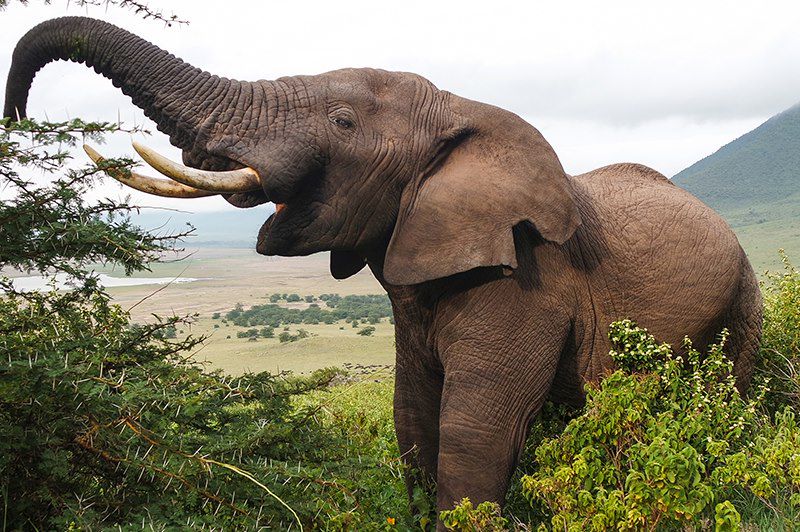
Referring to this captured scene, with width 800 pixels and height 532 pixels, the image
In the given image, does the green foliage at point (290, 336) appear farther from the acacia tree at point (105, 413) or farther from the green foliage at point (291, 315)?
the acacia tree at point (105, 413)

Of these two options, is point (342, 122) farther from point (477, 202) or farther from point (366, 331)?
point (366, 331)

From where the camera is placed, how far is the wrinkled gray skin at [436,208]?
461 centimetres

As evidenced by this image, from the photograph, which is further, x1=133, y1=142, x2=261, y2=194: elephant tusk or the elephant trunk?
the elephant trunk

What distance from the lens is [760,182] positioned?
14538 centimetres

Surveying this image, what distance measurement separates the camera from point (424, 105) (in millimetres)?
4926

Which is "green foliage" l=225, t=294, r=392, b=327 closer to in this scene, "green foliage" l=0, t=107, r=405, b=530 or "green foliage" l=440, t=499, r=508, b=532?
"green foliage" l=0, t=107, r=405, b=530

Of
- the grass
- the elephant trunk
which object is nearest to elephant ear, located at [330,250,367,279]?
the elephant trunk

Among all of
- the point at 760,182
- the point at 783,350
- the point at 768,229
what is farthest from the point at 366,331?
the point at 760,182

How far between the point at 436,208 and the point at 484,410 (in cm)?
125

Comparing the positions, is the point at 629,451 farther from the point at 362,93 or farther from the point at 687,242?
the point at 362,93

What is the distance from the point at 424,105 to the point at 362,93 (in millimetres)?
401

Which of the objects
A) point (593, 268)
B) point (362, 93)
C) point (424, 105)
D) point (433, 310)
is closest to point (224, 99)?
point (362, 93)

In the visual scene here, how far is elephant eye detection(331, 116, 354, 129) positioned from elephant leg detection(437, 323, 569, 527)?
1.47 meters

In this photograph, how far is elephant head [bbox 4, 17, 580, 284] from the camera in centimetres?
456
